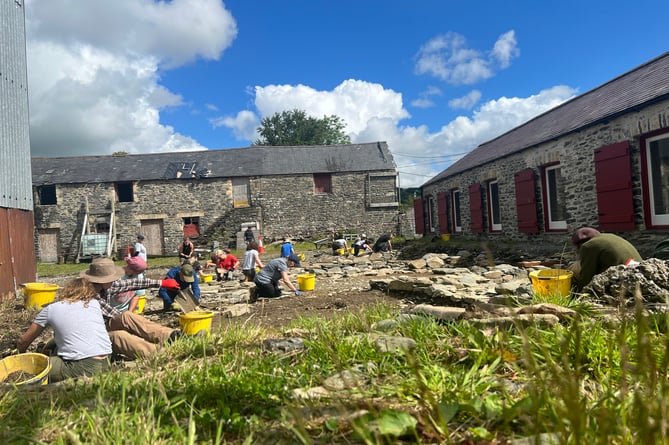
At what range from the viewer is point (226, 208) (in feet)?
82.6

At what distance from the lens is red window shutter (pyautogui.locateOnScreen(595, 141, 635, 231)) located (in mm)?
8242

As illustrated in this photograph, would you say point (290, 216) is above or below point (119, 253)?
above

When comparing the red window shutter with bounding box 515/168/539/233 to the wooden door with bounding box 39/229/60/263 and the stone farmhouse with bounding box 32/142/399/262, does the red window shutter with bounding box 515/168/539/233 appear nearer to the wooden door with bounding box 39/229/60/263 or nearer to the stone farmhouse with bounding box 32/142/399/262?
the stone farmhouse with bounding box 32/142/399/262

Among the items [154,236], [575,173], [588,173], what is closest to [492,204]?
[575,173]

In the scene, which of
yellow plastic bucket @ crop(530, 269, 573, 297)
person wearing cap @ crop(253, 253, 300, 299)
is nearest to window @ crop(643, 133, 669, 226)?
yellow plastic bucket @ crop(530, 269, 573, 297)

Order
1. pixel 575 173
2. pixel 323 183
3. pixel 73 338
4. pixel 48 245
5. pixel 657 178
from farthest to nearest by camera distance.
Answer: pixel 323 183, pixel 48 245, pixel 575 173, pixel 657 178, pixel 73 338

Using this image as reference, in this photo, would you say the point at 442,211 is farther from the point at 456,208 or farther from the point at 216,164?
the point at 216,164

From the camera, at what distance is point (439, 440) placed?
176 cm

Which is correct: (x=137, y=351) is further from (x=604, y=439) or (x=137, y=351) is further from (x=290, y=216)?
(x=290, y=216)

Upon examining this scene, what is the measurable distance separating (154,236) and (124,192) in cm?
351

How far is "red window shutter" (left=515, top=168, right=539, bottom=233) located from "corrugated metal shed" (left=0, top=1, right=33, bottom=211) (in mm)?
13134

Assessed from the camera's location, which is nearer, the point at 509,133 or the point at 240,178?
the point at 509,133

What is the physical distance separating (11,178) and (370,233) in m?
18.9

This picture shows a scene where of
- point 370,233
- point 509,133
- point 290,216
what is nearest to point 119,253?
point 290,216
